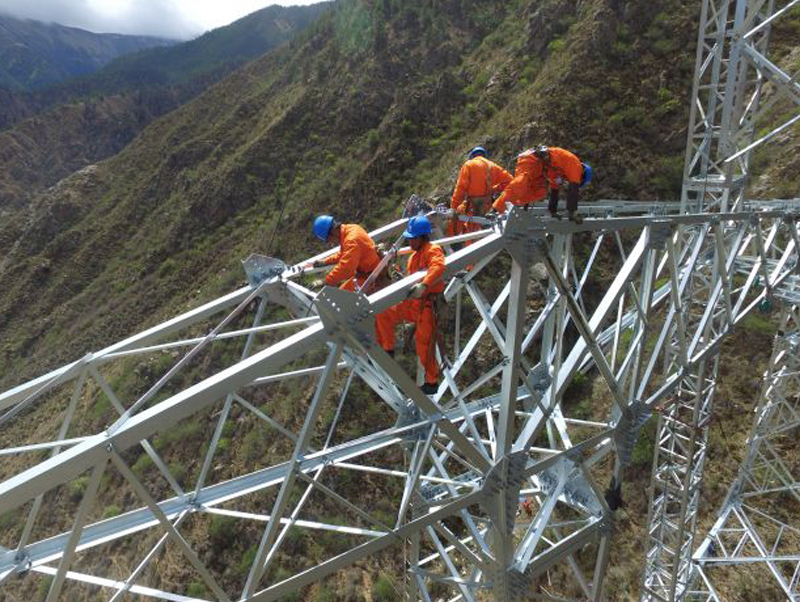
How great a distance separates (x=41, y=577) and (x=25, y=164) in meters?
97.0

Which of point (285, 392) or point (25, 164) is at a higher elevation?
point (25, 164)

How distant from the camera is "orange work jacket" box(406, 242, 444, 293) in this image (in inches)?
175

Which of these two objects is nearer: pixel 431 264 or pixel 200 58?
pixel 431 264

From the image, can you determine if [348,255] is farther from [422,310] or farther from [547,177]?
[547,177]

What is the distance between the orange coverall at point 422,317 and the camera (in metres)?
5.56

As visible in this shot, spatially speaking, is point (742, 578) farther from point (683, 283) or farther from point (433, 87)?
point (433, 87)

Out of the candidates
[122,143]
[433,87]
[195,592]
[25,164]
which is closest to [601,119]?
[433,87]

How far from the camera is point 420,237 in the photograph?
223 inches

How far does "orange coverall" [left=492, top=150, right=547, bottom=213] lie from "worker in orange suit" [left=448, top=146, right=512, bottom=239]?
0.75m

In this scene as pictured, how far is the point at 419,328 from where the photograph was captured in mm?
6043

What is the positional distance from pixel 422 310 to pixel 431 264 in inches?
54.1

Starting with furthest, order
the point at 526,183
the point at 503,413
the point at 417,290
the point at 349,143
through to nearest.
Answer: the point at 349,143, the point at 526,183, the point at 503,413, the point at 417,290

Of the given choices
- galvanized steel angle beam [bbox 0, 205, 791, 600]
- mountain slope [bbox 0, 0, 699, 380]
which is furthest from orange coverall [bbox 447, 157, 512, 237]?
mountain slope [bbox 0, 0, 699, 380]

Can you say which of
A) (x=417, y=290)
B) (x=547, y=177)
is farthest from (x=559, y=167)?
(x=417, y=290)
